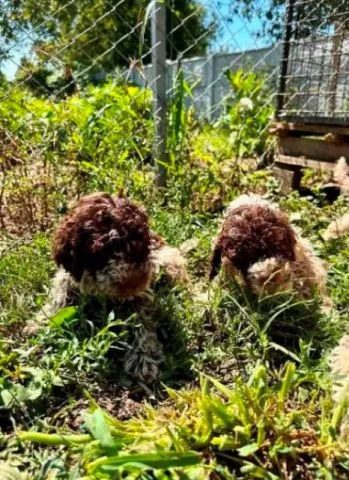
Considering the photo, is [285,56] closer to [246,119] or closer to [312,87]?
[312,87]

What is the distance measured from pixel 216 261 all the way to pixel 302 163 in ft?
6.08

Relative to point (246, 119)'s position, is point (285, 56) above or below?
above

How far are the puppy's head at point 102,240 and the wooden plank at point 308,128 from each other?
6.90 ft

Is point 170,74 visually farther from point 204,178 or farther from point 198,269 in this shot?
point 198,269

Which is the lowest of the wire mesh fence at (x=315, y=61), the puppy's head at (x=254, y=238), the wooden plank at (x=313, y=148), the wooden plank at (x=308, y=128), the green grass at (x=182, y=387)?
the green grass at (x=182, y=387)

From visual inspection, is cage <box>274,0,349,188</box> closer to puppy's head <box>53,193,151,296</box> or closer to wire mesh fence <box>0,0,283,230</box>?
wire mesh fence <box>0,0,283,230</box>

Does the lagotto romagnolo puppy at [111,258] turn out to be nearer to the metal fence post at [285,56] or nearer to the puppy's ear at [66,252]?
the puppy's ear at [66,252]

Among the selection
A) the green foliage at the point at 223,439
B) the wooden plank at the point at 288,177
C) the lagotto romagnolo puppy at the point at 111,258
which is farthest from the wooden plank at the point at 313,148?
the green foliage at the point at 223,439

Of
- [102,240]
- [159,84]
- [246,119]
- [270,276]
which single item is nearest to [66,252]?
[102,240]

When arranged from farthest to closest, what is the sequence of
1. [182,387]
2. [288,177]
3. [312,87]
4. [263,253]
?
[312,87], [288,177], [263,253], [182,387]

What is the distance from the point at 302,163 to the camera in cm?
381

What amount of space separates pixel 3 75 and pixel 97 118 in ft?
2.42

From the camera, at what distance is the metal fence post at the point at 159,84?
343 cm

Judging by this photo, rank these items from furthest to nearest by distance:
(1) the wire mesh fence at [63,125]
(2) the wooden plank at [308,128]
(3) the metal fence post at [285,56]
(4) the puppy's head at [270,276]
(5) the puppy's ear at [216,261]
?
(3) the metal fence post at [285,56], (2) the wooden plank at [308,128], (1) the wire mesh fence at [63,125], (5) the puppy's ear at [216,261], (4) the puppy's head at [270,276]
